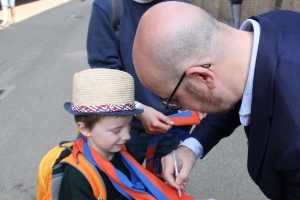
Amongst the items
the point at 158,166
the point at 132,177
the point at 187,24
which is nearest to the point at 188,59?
the point at 187,24

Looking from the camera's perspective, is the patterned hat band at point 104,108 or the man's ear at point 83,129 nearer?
the patterned hat band at point 104,108

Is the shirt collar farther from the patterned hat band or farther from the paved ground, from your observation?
the paved ground

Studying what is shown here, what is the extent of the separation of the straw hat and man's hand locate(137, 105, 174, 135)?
0.58 feet

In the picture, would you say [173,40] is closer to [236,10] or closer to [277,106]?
[277,106]

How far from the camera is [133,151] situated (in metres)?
2.34

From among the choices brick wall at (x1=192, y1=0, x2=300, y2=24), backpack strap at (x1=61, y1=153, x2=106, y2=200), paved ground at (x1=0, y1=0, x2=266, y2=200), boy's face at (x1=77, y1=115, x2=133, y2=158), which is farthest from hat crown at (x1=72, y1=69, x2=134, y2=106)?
brick wall at (x1=192, y1=0, x2=300, y2=24)

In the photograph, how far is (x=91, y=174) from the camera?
1839 mm

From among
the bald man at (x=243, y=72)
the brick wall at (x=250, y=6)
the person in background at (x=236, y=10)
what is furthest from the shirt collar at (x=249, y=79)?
the person in background at (x=236, y=10)

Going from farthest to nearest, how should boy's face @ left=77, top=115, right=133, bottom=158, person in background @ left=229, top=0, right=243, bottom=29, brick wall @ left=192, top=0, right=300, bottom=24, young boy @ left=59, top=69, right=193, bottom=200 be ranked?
1. person in background @ left=229, top=0, right=243, bottom=29
2. brick wall @ left=192, top=0, right=300, bottom=24
3. boy's face @ left=77, top=115, right=133, bottom=158
4. young boy @ left=59, top=69, right=193, bottom=200

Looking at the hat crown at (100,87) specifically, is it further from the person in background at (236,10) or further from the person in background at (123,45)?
the person in background at (236,10)

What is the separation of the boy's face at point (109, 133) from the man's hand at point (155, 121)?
0.10 meters

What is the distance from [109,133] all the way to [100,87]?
27cm

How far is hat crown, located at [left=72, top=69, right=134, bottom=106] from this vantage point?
1.83 meters

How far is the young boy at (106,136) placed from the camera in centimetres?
182
